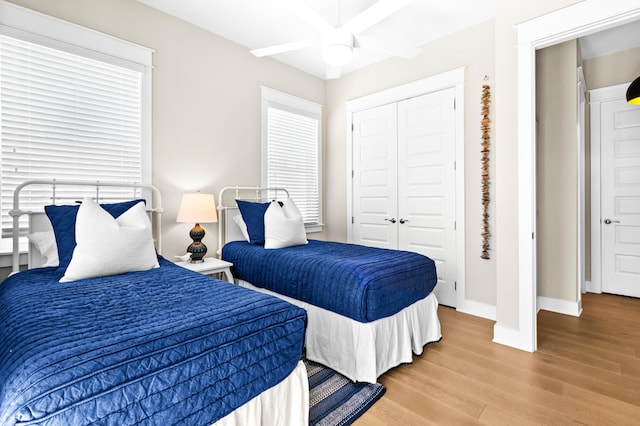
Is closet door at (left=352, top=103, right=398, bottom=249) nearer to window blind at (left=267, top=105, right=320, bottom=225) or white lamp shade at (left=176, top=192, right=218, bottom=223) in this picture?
window blind at (left=267, top=105, right=320, bottom=225)

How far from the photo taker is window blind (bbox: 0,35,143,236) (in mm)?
2281

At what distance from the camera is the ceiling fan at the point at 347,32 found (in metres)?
1.95

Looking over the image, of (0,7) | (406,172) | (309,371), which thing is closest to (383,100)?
(406,172)

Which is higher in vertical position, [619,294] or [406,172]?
[406,172]

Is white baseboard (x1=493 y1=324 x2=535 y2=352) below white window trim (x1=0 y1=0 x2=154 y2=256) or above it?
below

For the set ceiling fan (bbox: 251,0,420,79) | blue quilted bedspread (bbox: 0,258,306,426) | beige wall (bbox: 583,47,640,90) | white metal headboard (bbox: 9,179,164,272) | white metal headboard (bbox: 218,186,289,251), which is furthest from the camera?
A: beige wall (bbox: 583,47,640,90)

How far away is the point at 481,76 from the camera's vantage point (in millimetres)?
3254

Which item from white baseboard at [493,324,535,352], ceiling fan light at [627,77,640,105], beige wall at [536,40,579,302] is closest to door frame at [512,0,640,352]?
white baseboard at [493,324,535,352]

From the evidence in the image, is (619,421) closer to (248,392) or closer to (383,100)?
(248,392)

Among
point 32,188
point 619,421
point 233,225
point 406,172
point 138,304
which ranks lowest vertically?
point 619,421

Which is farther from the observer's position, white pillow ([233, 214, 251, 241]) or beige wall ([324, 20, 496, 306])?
white pillow ([233, 214, 251, 241])

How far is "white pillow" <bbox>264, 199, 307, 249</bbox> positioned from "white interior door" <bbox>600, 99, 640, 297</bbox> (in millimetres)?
3828

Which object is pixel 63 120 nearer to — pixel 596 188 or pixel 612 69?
pixel 596 188

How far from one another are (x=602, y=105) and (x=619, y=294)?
234 cm
